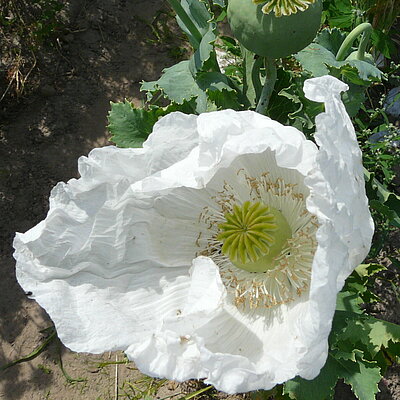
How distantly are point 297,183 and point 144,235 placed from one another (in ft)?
1.22

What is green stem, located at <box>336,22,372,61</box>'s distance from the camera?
4.46ft

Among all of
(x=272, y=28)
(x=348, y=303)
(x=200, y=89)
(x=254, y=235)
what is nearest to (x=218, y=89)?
(x=200, y=89)

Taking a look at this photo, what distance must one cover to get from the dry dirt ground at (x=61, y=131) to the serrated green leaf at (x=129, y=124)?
1169mm

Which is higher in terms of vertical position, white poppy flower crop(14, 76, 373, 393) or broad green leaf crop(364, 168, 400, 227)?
white poppy flower crop(14, 76, 373, 393)

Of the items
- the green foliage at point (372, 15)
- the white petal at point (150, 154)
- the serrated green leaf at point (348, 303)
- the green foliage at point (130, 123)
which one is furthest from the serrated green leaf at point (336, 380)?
the green foliage at point (372, 15)

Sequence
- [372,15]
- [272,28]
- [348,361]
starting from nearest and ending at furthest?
[272,28] → [348,361] → [372,15]

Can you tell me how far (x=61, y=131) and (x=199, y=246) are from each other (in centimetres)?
162

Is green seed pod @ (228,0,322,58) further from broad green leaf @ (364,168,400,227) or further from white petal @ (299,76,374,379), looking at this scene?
broad green leaf @ (364,168,400,227)

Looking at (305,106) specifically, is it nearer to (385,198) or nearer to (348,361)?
(385,198)

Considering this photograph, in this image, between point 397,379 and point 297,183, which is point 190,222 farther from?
point 397,379

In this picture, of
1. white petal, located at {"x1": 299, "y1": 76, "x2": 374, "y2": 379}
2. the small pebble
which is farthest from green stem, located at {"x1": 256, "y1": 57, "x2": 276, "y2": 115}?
the small pebble

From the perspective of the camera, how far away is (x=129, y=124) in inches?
61.7

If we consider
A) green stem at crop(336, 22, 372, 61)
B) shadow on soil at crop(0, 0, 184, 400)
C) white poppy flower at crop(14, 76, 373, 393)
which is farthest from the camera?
shadow on soil at crop(0, 0, 184, 400)

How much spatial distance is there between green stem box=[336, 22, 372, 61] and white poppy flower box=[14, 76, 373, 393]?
31cm
